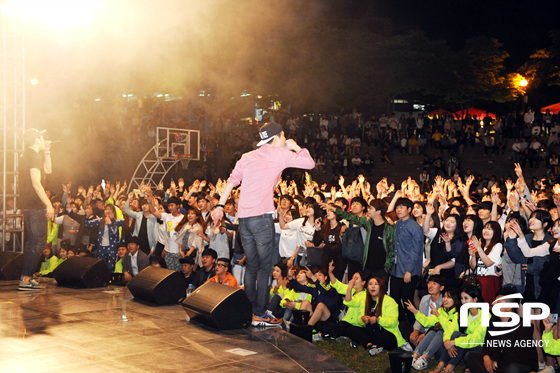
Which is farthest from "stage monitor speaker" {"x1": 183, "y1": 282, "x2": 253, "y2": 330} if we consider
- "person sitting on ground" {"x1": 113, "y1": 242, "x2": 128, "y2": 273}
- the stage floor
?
"person sitting on ground" {"x1": 113, "y1": 242, "x2": 128, "y2": 273}

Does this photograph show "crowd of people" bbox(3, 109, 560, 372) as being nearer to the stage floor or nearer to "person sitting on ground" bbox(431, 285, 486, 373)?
"person sitting on ground" bbox(431, 285, 486, 373)

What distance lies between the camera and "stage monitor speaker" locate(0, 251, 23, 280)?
29.0 ft

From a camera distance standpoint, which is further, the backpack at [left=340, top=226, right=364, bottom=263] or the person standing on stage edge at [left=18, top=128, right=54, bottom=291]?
the backpack at [left=340, top=226, right=364, bottom=263]

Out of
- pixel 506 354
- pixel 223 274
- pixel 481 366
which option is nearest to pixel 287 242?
pixel 223 274

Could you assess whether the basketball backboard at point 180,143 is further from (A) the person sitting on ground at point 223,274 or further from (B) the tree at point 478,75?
(B) the tree at point 478,75

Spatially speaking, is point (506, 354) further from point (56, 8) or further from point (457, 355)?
point (56, 8)

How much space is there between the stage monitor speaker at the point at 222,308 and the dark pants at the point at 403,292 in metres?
2.04

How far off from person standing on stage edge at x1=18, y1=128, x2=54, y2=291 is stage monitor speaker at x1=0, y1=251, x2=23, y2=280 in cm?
99

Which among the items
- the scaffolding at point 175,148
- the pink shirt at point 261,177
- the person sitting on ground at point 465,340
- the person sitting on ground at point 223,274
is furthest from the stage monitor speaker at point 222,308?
the scaffolding at point 175,148

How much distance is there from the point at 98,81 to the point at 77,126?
2.05 metres

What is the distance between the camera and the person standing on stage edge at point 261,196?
614cm

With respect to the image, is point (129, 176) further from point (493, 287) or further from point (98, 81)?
point (493, 287)

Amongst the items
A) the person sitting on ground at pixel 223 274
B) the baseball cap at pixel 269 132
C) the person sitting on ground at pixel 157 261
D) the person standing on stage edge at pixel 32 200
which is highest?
the baseball cap at pixel 269 132

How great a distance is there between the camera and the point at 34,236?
26.4ft
